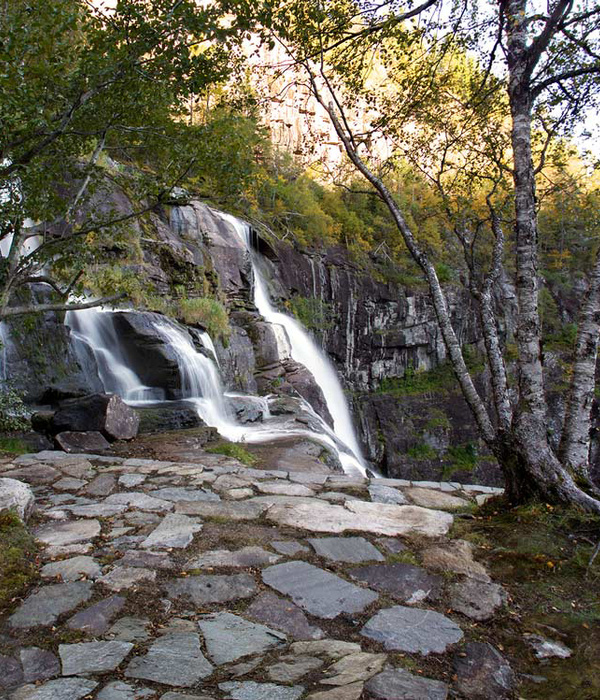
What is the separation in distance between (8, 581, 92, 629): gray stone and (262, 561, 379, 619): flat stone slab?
97 cm

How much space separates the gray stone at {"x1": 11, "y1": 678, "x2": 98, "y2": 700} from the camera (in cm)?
178

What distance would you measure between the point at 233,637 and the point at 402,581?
3.54 feet

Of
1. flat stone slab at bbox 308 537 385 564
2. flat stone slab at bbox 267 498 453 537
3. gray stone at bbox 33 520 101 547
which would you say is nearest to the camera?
flat stone slab at bbox 308 537 385 564

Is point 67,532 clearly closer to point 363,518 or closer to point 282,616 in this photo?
point 282,616

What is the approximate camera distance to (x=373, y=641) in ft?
7.38

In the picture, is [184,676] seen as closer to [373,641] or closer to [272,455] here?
[373,641]

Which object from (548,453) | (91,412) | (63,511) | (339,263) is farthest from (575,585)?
(339,263)

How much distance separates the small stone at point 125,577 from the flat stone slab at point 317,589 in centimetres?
65

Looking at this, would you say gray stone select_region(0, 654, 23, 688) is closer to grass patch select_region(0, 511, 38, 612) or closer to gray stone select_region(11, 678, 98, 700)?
gray stone select_region(11, 678, 98, 700)

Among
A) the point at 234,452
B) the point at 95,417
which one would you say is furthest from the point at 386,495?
the point at 95,417

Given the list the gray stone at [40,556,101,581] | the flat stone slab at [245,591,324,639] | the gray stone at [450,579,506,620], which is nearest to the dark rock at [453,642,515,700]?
the gray stone at [450,579,506,620]

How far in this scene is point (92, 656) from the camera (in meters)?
2.04

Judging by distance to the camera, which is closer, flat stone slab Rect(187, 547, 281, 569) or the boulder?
flat stone slab Rect(187, 547, 281, 569)

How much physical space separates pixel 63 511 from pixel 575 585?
11.6 ft
